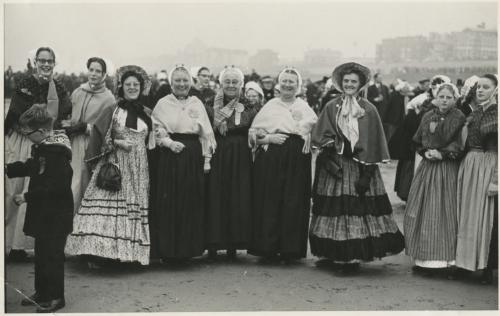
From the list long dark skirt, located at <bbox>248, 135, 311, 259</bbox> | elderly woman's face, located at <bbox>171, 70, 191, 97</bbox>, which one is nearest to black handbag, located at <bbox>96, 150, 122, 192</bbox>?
elderly woman's face, located at <bbox>171, 70, 191, 97</bbox>

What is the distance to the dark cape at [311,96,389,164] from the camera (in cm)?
577

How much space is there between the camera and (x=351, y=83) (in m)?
5.82

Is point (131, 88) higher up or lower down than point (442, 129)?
higher up

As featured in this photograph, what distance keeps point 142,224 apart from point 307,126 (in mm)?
1690

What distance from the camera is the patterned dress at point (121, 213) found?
5.58 m

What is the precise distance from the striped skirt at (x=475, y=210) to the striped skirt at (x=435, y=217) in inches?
3.2

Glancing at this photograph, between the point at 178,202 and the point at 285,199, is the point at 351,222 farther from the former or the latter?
the point at 178,202

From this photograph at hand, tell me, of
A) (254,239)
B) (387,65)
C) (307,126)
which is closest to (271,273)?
(254,239)

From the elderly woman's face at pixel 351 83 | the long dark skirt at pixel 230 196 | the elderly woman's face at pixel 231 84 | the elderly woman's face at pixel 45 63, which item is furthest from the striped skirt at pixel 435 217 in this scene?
the elderly woman's face at pixel 45 63

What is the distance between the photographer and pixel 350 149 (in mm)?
5785

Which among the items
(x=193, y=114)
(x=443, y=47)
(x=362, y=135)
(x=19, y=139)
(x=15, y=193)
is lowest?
(x=15, y=193)

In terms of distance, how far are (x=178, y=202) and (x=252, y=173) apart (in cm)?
75

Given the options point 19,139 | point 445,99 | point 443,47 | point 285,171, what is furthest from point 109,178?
point 443,47

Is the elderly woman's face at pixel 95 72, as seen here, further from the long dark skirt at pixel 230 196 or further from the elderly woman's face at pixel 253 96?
the elderly woman's face at pixel 253 96
